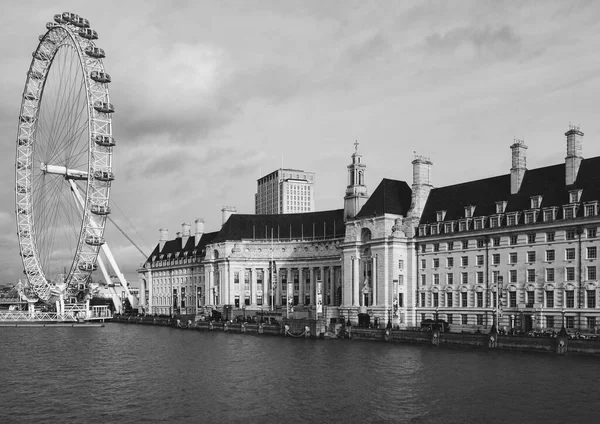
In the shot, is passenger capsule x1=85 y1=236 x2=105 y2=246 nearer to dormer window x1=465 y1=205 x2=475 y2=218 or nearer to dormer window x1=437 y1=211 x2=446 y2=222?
dormer window x1=437 y1=211 x2=446 y2=222

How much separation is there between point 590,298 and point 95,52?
76.1 meters

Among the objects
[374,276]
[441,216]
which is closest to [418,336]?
[441,216]

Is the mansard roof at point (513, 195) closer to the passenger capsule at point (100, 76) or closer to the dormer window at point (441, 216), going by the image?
the dormer window at point (441, 216)

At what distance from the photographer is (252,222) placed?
159375mm

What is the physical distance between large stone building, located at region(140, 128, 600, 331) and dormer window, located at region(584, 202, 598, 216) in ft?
0.38

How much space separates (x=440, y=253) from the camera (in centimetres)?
10169

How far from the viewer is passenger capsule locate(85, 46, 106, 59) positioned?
105 m

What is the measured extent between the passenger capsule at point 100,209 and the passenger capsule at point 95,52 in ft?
75.7

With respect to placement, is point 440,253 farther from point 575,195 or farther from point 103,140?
point 103,140

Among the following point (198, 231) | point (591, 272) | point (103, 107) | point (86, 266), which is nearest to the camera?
point (591, 272)

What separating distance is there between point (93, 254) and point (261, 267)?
4930cm

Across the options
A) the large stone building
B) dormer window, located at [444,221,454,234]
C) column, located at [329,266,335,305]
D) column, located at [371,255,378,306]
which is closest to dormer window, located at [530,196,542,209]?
the large stone building

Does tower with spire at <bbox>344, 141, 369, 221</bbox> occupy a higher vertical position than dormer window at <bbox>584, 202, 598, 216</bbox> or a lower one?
higher

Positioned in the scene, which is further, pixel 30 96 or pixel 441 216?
pixel 30 96
